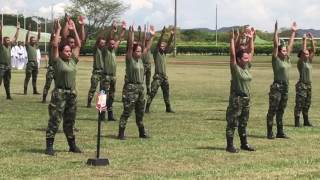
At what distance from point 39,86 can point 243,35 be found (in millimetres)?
17530

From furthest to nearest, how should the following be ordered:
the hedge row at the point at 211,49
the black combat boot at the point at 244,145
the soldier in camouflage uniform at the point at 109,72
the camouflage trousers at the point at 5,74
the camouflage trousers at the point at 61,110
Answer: the hedge row at the point at 211,49
the camouflage trousers at the point at 5,74
the soldier in camouflage uniform at the point at 109,72
the black combat boot at the point at 244,145
the camouflage trousers at the point at 61,110

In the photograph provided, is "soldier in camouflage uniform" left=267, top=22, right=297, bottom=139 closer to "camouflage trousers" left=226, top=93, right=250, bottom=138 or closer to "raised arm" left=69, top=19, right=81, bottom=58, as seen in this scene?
"camouflage trousers" left=226, top=93, right=250, bottom=138

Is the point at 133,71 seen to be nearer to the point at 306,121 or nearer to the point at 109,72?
the point at 109,72

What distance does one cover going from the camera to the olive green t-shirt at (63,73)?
11211 mm

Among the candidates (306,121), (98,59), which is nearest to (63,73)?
(98,59)

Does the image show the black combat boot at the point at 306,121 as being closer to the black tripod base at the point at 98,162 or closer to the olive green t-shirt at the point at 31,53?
the black tripod base at the point at 98,162

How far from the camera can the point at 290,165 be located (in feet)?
34.8

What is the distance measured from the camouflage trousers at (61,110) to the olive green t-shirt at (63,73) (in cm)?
10

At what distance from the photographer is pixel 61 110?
1125 centimetres

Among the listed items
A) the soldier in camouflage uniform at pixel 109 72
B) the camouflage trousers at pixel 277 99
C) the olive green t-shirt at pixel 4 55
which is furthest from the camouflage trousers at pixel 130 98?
the olive green t-shirt at pixel 4 55

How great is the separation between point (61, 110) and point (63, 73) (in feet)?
2.09

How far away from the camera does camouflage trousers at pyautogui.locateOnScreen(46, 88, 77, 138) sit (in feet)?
36.8

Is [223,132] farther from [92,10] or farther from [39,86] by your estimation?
[92,10]

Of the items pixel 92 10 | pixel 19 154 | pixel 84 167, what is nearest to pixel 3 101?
pixel 19 154
